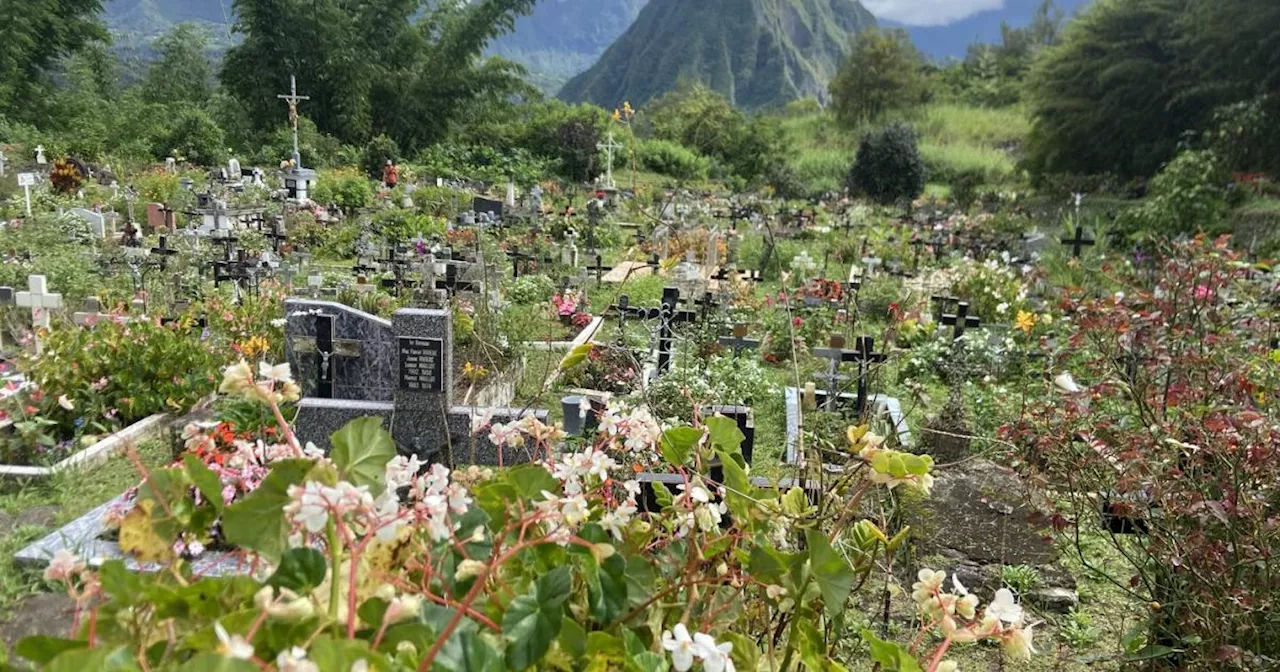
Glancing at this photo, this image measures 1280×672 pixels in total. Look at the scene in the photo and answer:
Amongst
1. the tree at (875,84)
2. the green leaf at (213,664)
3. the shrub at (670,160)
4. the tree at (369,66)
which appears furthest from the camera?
the tree at (875,84)

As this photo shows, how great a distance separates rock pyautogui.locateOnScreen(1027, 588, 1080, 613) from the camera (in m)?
3.17

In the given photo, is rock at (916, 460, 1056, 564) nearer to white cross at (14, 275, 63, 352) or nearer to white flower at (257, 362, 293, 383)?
white flower at (257, 362, 293, 383)

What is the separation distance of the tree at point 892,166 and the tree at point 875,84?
11048mm

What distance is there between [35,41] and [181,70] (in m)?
7.82

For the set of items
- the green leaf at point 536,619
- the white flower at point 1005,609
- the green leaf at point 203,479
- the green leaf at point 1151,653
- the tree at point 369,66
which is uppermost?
the tree at point 369,66

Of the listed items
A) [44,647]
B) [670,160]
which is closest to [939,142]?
[670,160]

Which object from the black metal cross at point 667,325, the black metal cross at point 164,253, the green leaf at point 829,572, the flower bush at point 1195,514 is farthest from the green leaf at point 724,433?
the black metal cross at point 164,253

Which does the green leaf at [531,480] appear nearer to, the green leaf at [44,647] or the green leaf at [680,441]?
the green leaf at [680,441]

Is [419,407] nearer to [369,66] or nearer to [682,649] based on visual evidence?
[682,649]

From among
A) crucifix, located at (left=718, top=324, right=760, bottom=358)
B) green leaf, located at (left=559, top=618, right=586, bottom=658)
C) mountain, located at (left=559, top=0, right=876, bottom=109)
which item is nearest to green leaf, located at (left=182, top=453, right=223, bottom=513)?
green leaf, located at (left=559, top=618, right=586, bottom=658)

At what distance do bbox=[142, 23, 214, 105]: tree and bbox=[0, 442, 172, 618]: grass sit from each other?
76.4ft

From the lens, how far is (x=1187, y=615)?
2.27 metres

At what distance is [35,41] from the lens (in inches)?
838

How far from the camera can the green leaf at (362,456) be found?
934mm
